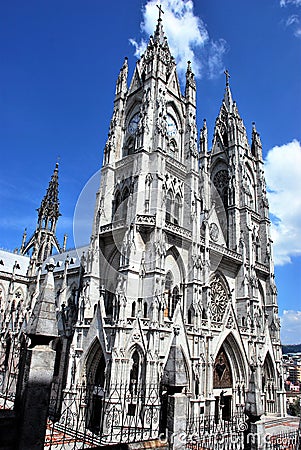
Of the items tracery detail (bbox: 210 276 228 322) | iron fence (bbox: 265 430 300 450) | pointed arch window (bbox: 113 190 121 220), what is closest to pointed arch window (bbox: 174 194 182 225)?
pointed arch window (bbox: 113 190 121 220)

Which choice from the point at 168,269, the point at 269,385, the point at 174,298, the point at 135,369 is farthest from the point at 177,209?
the point at 269,385

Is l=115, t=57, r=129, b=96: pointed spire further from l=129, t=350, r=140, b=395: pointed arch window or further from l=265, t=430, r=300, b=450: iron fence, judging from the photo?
l=265, t=430, r=300, b=450: iron fence

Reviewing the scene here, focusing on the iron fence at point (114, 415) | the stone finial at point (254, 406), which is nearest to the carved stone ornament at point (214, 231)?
the iron fence at point (114, 415)

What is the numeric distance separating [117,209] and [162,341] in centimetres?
1123

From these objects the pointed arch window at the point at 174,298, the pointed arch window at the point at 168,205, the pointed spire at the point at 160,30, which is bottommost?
the pointed arch window at the point at 174,298

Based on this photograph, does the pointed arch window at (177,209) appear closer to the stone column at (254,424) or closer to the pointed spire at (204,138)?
the pointed spire at (204,138)

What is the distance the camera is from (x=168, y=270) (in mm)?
23828

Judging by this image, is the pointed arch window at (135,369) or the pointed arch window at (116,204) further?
the pointed arch window at (116,204)

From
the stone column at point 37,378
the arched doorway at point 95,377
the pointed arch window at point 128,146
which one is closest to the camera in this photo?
the stone column at point 37,378

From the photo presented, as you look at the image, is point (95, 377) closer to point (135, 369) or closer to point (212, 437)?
point (135, 369)

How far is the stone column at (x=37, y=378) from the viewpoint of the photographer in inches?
240

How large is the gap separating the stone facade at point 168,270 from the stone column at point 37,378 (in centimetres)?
847

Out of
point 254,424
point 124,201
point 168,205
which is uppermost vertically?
point 124,201

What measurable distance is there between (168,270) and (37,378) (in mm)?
17675
